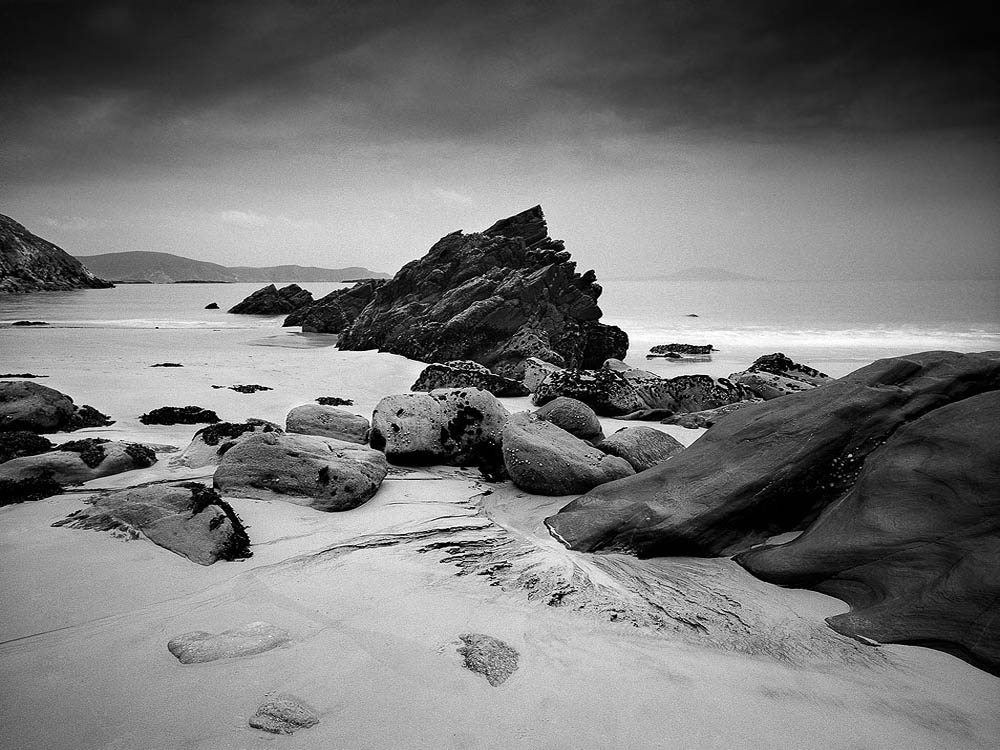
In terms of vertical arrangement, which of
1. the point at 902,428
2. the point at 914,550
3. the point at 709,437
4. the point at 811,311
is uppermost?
the point at 811,311

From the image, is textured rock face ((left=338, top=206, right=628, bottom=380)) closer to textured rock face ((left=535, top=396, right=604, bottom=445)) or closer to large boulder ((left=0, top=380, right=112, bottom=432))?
textured rock face ((left=535, top=396, right=604, bottom=445))

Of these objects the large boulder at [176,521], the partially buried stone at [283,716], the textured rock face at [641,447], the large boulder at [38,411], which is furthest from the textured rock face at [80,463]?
the textured rock face at [641,447]

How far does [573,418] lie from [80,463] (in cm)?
573

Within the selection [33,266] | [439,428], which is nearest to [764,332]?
[439,428]

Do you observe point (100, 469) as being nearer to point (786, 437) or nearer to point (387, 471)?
point (387, 471)

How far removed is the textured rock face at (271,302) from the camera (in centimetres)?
4321

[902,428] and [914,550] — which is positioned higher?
[902,428]

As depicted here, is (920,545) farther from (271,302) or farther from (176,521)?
(271,302)

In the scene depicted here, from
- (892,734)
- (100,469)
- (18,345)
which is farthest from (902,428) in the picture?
(18,345)

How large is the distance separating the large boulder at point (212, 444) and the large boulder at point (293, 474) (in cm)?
31

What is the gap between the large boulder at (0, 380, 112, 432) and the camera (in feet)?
22.9

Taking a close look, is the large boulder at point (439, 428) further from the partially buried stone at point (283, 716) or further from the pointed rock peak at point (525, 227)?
the pointed rock peak at point (525, 227)

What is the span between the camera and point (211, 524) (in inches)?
155

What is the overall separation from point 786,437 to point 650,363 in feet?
50.9
